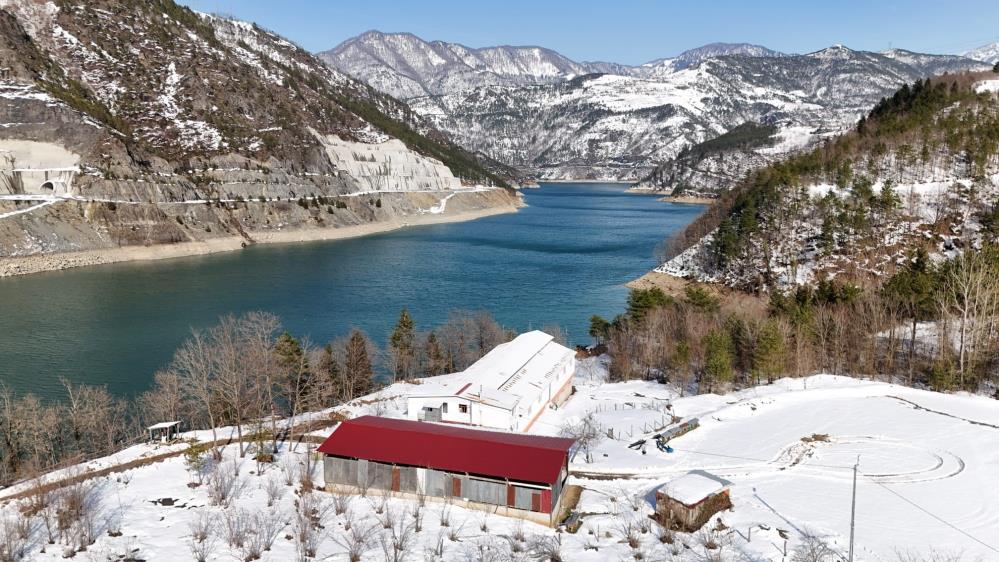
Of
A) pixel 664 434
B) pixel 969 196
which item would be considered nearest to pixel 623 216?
pixel 969 196

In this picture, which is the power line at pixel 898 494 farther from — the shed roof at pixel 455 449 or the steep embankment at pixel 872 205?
the steep embankment at pixel 872 205

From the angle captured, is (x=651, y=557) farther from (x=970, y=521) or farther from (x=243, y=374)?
(x=243, y=374)

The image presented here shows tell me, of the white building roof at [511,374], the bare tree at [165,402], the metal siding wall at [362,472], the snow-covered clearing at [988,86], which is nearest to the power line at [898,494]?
the white building roof at [511,374]

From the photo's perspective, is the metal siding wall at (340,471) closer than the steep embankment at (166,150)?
Yes

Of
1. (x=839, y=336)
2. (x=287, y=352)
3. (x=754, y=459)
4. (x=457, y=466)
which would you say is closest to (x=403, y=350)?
(x=287, y=352)

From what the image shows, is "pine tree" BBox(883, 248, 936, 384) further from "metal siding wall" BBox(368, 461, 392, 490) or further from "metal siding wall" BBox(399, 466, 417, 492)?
"metal siding wall" BBox(368, 461, 392, 490)
